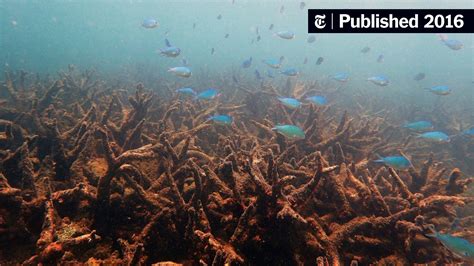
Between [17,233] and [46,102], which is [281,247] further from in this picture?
[46,102]

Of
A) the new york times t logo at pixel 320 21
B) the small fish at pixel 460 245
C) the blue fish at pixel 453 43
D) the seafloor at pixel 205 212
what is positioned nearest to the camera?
the seafloor at pixel 205 212

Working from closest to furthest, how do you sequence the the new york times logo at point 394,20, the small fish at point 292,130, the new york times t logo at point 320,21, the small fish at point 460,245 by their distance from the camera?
1. the small fish at point 460,245
2. the small fish at point 292,130
3. the the new york times logo at point 394,20
4. the new york times t logo at point 320,21

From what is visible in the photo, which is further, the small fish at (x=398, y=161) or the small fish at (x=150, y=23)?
the small fish at (x=150, y=23)

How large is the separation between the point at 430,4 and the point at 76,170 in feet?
218

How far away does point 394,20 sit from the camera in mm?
7387

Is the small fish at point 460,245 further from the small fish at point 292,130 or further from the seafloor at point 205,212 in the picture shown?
the small fish at point 292,130

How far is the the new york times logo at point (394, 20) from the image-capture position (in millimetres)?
7328

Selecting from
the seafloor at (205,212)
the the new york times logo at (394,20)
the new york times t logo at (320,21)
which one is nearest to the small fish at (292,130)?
the seafloor at (205,212)

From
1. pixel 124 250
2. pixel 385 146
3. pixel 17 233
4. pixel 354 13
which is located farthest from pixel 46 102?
pixel 385 146

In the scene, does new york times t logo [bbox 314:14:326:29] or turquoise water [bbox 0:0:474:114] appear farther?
turquoise water [bbox 0:0:474:114]

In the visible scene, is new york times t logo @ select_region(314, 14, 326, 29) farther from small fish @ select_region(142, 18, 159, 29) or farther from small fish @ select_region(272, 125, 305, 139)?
small fish @ select_region(142, 18, 159, 29)

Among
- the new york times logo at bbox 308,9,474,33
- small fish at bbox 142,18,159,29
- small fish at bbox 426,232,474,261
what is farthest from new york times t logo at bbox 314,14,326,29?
small fish at bbox 426,232,474,261

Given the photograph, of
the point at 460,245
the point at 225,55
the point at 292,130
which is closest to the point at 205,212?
the point at 292,130

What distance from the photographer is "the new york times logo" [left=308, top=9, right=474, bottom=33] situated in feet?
24.0
